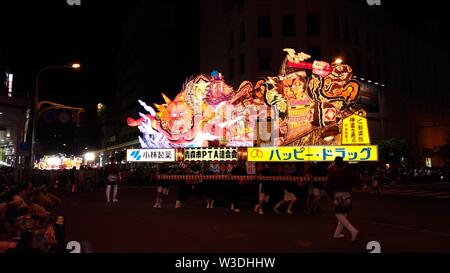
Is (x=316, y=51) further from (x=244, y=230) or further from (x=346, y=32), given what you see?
(x=244, y=230)

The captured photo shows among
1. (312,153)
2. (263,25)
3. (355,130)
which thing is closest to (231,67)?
(263,25)

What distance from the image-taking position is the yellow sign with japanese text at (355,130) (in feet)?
52.7

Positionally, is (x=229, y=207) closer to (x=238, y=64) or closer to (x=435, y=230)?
(x=435, y=230)

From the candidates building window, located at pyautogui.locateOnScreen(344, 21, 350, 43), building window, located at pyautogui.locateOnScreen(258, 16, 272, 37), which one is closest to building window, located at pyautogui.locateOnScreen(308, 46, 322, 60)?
building window, located at pyautogui.locateOnScreen(344, 21, 350, 43)

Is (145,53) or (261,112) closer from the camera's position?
(261,112)

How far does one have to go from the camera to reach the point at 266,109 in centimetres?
1919

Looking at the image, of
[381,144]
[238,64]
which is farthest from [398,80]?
[238,64]

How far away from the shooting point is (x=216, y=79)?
66.7 feet

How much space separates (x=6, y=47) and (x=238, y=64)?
23950 mm

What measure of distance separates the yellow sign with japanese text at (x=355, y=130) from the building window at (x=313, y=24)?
22358 mm

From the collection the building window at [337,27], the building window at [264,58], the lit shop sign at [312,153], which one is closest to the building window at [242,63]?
the building window at [264,58]

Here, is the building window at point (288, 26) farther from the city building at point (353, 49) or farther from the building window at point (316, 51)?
the building window at point (316, 51)

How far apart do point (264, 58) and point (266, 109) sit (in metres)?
19.2
